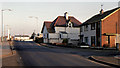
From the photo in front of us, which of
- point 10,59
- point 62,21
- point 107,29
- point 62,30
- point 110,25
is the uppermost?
point 62,21

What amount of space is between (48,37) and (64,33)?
5.88 metres

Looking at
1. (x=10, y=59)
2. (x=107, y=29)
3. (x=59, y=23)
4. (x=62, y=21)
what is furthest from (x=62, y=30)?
(x=10, y=59)

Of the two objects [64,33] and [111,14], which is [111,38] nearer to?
[111,14]

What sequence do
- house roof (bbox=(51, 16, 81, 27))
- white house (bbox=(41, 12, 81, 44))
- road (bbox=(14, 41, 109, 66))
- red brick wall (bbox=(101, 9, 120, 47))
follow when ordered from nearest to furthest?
road (bbox=(14, 41, 109, 66)), red brick wall (bbox=(101, 9, 120, 47)), white house (bbox=(41, 12, 81, 44)), house roof (bbox=(51, 16, 81, 27))

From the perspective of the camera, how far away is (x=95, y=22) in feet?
120

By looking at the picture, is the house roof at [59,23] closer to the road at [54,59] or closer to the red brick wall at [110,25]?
the red brick wall at [110,25]

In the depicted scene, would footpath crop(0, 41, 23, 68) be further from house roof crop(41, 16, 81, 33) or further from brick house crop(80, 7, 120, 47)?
house roof crop(41, 16, 81, 33)

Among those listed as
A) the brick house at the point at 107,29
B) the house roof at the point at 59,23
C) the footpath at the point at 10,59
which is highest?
the house roof at the point at 59,23

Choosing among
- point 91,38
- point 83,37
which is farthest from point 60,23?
point 91,38

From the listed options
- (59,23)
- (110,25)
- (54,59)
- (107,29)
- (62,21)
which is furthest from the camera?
(62,21)

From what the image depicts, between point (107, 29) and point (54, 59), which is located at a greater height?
point (107, 29)

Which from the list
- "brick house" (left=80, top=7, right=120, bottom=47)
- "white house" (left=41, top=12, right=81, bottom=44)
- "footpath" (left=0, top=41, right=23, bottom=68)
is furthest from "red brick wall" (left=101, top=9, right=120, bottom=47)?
"white house" (left=41, top=12, right=81, bottom=44)

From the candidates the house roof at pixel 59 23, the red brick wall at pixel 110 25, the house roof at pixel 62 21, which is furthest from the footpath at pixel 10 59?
the house roof at pixel 62 21

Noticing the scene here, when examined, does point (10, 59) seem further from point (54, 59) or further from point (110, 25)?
point (110, 25)
